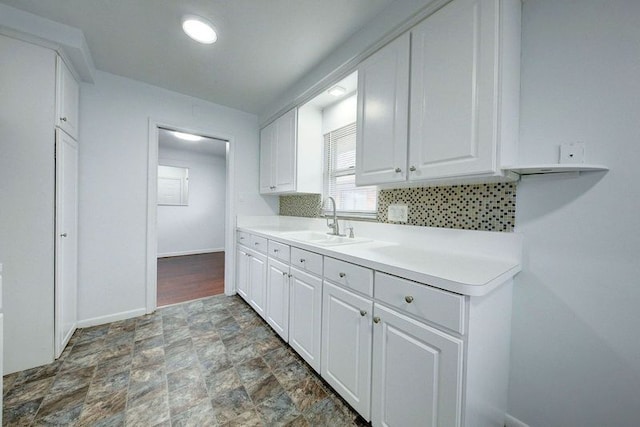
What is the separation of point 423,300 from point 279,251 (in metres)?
1.30

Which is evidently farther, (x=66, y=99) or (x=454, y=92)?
(x=66, y=99)

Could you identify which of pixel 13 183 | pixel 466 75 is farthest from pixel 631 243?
pixel 13 183

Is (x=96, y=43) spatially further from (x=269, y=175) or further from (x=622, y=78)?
(x=622, y=78)

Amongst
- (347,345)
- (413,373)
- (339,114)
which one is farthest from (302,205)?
(413,373)

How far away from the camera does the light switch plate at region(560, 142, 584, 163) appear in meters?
1.07

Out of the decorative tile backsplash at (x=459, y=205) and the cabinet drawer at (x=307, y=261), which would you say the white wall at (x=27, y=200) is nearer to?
the cabinet drawer at (x=307, y=261)

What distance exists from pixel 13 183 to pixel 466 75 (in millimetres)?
2838

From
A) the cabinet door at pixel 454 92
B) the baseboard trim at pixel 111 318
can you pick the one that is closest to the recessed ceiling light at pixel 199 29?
the cabinet door at pixel 454 92

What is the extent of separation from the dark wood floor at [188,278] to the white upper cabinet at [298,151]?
174 cm

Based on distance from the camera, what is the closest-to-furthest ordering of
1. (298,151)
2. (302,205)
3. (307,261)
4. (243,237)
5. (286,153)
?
(307,261)
(298,151)
(286,153)
(243,237)
(302,205)

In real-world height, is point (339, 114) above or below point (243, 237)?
above

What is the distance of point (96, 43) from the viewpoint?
1928 millimetres

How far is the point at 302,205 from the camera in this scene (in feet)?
9.92

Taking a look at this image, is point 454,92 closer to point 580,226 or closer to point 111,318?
point 580,226
